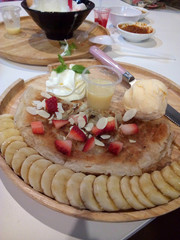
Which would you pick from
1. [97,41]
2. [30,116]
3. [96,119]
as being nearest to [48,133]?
[30,116]

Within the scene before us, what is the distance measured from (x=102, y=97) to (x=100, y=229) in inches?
30.0

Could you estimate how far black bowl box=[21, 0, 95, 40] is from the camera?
5.54ft

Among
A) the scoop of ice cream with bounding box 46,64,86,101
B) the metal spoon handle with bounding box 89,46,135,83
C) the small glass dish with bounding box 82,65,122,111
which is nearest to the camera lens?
the small glass dish with bounding box 82,65,122,111

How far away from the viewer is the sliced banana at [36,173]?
0.90 metres

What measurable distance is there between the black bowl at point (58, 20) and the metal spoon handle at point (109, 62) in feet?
0.97

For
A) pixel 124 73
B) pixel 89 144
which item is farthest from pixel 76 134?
pixel 124 73

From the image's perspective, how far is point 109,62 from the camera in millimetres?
1688

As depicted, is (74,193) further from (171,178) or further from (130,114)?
(130,114)

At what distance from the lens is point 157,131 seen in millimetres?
1203

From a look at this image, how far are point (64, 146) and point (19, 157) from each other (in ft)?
0.73

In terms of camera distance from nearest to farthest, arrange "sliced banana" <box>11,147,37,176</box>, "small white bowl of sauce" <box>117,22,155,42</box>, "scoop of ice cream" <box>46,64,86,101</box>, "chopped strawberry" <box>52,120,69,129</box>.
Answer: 1. "sliced banana" <box>11,147,37,176</box>
2. "chopped strawberry" <box>52,120,69,129</box>
3. "scoop of ice cream" <box>46,64,86,101</box>
4. "small white bowl of sauce" <box>117,22,155,42</box>

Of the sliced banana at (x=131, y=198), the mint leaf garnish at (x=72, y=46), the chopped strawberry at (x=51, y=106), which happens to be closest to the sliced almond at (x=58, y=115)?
the chopped strawberry at (x=51, y=106)

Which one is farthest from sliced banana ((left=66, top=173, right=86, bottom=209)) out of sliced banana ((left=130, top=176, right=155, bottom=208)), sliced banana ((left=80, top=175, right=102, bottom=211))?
sliced banana ((left=130, top=176, right=155, bottom=208))

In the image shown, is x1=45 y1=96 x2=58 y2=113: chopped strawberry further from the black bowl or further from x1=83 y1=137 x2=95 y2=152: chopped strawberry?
the black bowl
